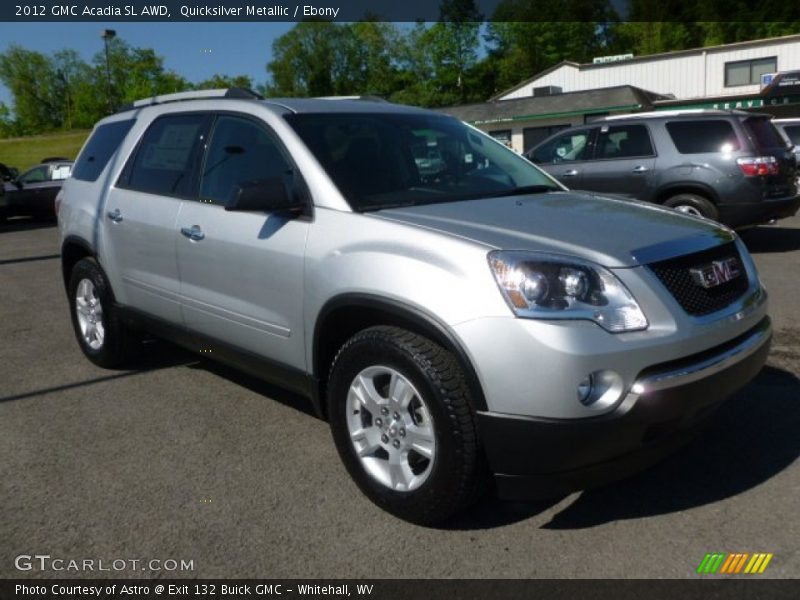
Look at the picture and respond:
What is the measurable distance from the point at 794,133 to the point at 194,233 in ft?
58.6

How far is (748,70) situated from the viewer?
3544cm

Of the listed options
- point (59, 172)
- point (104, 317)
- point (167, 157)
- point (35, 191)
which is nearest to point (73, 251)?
point (104, 317)

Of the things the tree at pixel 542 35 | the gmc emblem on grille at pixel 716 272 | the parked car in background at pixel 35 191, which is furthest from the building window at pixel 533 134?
the tree at pixel 542 35

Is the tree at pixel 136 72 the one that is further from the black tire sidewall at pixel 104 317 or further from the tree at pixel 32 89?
the black tire sidewall at pixel 104 317

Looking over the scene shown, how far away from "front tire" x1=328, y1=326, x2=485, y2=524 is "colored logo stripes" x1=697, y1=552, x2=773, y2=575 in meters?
0.89

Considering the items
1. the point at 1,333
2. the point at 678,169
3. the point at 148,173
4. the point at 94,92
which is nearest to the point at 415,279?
the point at 148,173

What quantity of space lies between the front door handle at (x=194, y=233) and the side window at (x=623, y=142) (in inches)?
291

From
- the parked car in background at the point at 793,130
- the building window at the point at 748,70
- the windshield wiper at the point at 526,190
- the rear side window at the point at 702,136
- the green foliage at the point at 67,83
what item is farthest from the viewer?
the green foliage at the point at 67,83

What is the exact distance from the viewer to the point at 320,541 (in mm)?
3174

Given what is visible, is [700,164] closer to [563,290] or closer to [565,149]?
[565,149]

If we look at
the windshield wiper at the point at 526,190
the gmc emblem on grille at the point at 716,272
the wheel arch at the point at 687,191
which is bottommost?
the wheel arch at the point at 687,191

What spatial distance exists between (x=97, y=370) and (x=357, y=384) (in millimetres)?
3105

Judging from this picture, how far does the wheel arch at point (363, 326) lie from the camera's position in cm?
288

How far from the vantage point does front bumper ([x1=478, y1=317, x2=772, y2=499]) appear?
2754 millimetres
